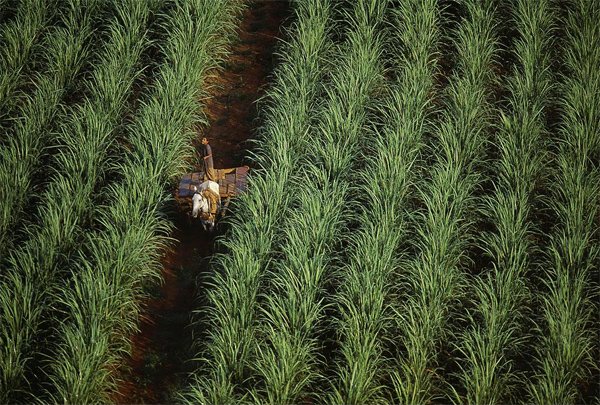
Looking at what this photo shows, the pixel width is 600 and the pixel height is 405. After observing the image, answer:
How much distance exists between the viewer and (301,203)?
6215 millimetres

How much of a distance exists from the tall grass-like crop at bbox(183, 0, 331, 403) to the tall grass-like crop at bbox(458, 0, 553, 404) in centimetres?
137

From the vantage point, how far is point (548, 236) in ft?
19.8

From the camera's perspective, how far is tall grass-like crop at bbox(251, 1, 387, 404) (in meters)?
5.21

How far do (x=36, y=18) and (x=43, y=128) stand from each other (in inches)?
56.9

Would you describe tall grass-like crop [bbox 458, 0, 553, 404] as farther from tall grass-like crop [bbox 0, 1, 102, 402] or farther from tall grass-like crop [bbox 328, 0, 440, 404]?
tall grass-like crop [bbox 0, 1, 102, 402]

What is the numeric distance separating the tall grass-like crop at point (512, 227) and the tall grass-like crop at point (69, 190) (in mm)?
2676

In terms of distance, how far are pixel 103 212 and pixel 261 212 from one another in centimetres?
110

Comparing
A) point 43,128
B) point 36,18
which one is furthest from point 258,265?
point 36,18

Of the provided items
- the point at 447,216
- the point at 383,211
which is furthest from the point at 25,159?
the point at 447,216

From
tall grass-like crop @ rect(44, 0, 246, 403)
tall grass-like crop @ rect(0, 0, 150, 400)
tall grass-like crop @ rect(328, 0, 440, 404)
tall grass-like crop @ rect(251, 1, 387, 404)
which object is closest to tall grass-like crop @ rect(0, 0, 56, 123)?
tall grass-like crop @ rect(0, 0, 150, 400)

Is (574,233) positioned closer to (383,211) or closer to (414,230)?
(414,230)

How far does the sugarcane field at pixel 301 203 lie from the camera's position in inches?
210

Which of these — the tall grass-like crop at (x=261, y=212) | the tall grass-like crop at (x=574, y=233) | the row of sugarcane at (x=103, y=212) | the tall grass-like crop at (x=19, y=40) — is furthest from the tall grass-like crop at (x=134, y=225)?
the tall grass-like crop at (x=574, y=233)

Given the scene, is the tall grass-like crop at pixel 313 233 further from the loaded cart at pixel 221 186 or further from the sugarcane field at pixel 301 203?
the loaded cart at pixel 221 186
